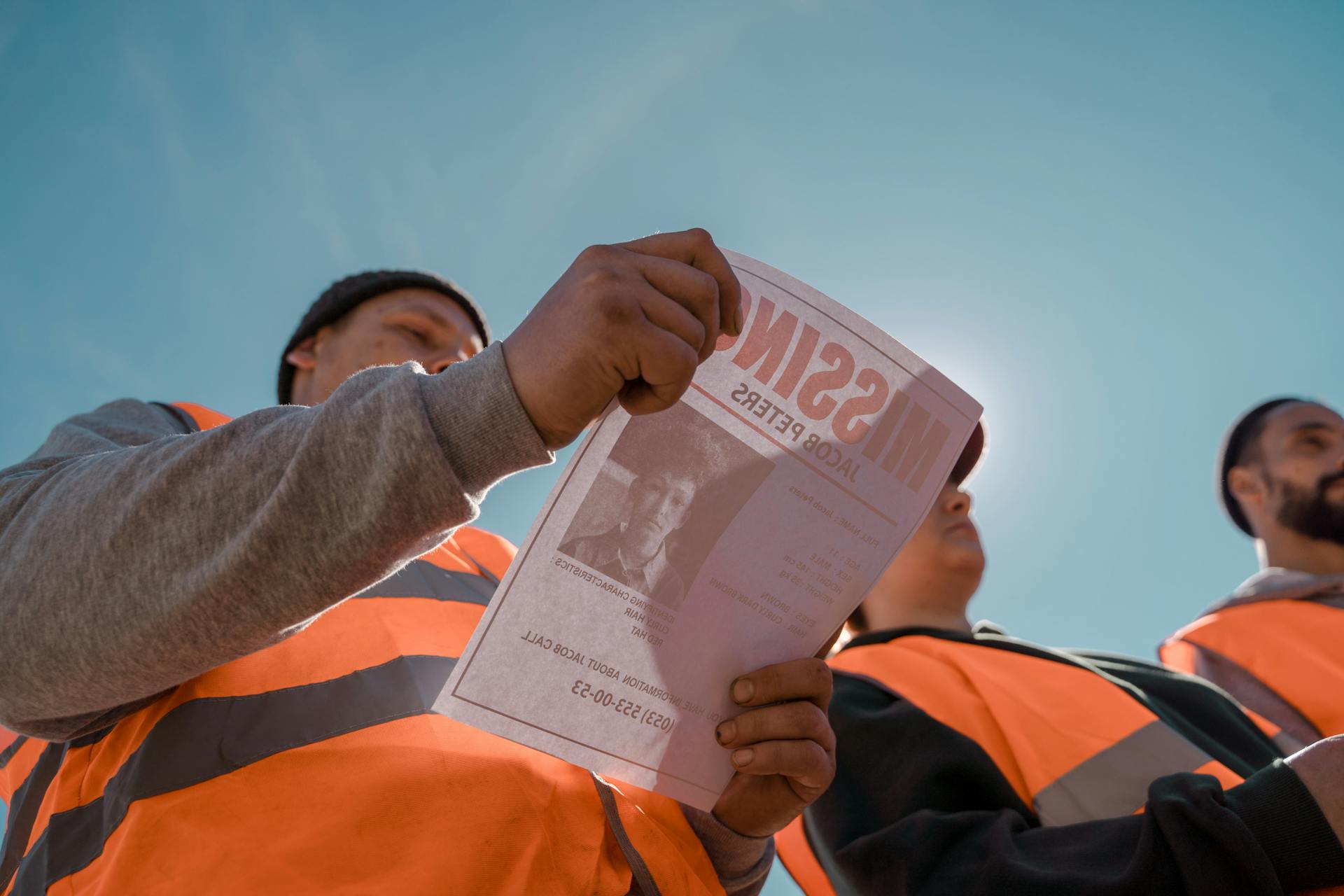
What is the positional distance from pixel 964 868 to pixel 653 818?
613 mm

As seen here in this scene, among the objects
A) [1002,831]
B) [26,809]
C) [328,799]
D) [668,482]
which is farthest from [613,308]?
[1002,831]

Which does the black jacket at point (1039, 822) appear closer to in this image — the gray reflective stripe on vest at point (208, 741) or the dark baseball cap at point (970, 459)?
the dark baseball cap at point (970, 459)

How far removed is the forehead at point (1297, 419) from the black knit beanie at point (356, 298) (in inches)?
149

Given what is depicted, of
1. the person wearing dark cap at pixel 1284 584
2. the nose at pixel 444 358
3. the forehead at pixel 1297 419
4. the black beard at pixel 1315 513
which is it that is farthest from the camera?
the forehead at pixel 1297 419

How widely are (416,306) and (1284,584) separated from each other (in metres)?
3.20

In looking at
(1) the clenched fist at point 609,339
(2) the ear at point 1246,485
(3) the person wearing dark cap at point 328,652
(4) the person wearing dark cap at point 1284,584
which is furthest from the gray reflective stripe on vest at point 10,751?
(2) the ear at point 1246,485

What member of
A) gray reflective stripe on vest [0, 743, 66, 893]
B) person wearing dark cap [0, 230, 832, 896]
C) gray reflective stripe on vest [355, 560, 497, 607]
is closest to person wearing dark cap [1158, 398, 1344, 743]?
person wearing dark cap [0, 230, 832, 896]

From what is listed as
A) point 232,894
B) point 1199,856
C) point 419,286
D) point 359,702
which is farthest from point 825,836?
point 419,286

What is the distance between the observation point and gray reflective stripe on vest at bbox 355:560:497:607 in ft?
4.47

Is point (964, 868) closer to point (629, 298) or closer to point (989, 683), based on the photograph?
point (989, 683)

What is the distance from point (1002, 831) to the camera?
5.25 feet

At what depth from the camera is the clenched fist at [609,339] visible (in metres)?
0.85

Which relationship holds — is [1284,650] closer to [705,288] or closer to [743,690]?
[743,690]

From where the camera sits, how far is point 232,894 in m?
0.95
